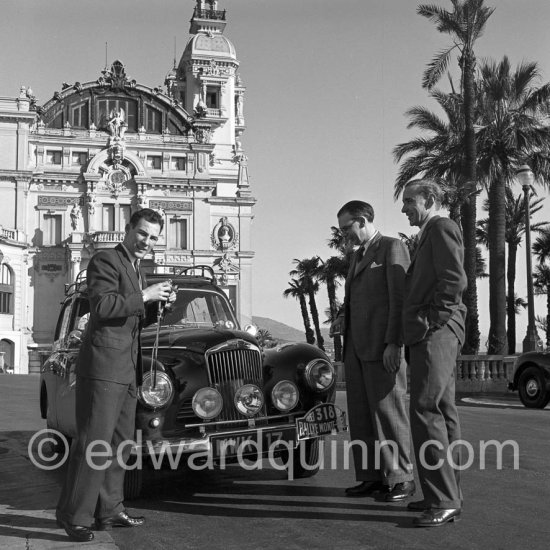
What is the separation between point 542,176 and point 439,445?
2427cm

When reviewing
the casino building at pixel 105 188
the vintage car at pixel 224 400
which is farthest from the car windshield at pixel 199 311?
the casino building at pixel 105 188

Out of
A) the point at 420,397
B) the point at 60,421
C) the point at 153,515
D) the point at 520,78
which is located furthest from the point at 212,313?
the point at 520,78

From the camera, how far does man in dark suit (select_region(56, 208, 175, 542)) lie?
5.08 metres

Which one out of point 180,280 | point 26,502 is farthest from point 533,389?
point 26,502

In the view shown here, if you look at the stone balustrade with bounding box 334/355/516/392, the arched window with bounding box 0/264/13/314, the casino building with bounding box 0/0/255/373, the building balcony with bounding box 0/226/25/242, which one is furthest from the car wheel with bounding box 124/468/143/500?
the building balcony with bounding box 0/226/25/242

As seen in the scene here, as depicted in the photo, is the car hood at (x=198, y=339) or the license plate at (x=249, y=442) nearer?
the license plate at (x=249, y=442)

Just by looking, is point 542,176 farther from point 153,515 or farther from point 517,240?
point 153,515

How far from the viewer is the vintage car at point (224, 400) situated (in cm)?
606

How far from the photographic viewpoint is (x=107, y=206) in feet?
201

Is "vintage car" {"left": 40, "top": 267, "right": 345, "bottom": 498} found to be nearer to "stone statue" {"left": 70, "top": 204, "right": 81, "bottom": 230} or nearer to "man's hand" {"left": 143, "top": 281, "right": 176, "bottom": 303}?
"man's hand" {"left": 143, "top": 281, "right": 176, "bottom": 303}

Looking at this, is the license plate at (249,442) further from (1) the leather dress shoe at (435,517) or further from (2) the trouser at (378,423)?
(1) the leather dress shoe at (435,517)

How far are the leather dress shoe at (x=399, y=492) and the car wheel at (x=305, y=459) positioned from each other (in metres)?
1.21

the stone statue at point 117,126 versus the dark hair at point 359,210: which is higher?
the stone statue at point 117,126

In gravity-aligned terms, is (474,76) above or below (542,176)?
above
